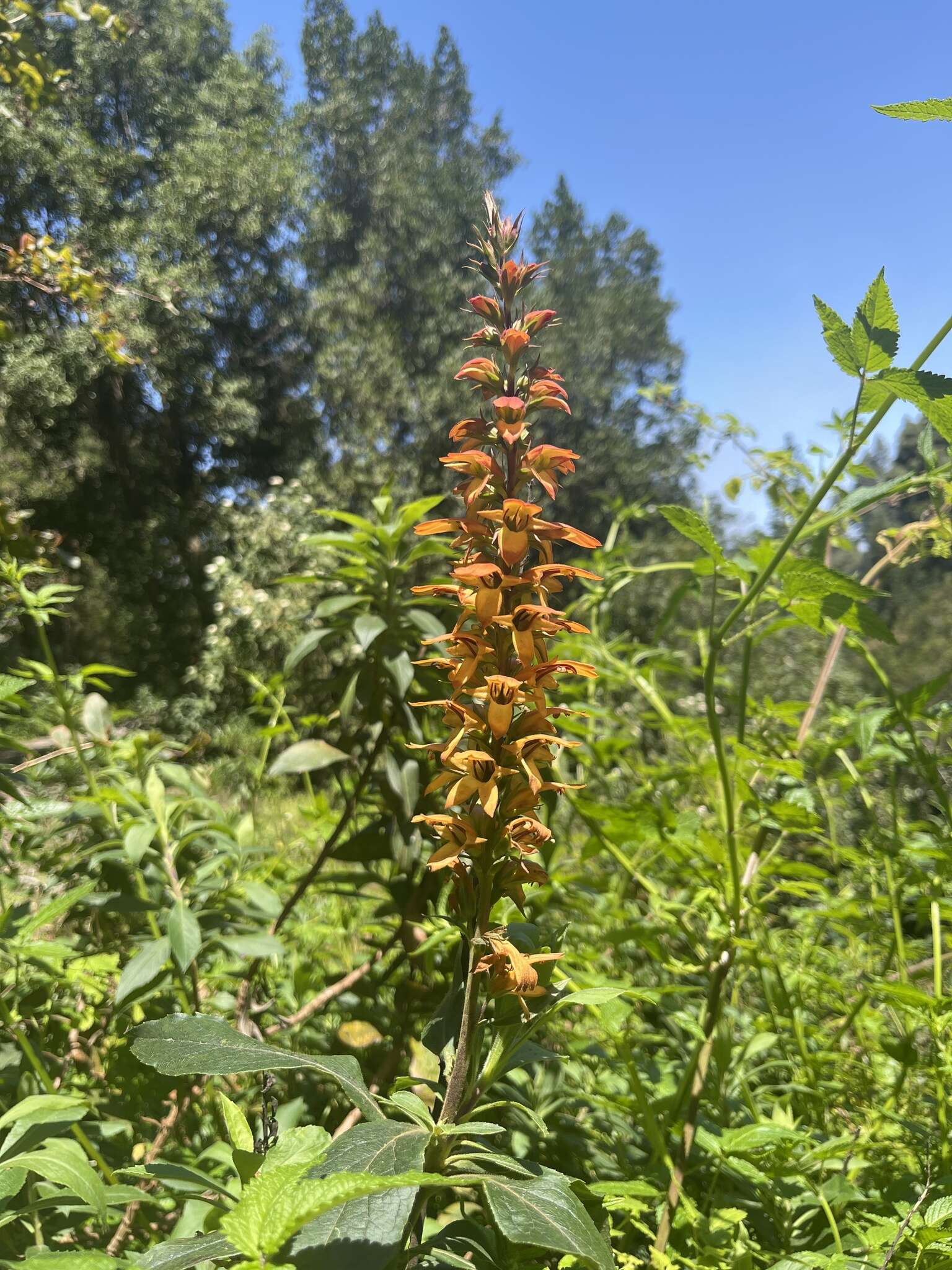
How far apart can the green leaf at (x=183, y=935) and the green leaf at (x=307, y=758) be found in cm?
22

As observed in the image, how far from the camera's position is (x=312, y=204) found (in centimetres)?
1230

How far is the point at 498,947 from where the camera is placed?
499 mm

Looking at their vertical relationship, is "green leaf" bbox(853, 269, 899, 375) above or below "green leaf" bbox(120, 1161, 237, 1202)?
above

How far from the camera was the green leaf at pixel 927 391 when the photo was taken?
0.60 m

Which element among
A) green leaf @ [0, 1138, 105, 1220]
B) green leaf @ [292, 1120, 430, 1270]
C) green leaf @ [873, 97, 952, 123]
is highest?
green leaf @ [873, 97, 952, 123]

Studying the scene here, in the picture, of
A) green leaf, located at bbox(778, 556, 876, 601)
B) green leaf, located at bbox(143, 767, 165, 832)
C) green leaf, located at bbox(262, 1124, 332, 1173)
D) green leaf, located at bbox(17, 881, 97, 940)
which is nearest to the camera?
green leaf, located at bbox(262, 1124, 332, 1173)

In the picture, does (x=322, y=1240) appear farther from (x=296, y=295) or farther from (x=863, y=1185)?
(x=296, y=295)

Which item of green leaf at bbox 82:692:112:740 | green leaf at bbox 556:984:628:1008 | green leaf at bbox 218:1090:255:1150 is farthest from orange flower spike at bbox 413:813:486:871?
green leaf at bbox 82:692:112:740

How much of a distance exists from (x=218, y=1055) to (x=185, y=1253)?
105 mm

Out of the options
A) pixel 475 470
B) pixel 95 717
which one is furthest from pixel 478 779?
pixel 95 717

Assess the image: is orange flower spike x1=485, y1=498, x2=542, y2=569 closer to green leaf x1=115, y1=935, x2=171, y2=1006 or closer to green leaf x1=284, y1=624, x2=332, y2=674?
green leaf x1=284, y1=624, x2=332, y2=674

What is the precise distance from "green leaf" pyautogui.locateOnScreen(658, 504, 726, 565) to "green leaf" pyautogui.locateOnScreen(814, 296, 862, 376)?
0.63ft

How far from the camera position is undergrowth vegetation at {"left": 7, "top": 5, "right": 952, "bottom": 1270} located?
1.74 ft

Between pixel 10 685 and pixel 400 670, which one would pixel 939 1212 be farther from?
pixel 10 685
